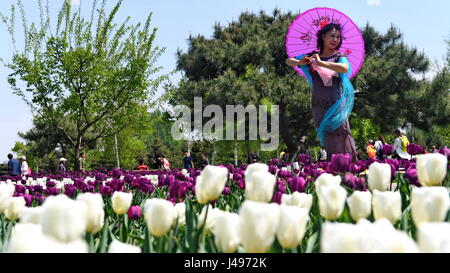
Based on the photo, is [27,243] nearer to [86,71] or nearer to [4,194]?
[4,194]

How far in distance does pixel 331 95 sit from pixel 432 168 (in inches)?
167

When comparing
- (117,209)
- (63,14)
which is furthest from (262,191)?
(63,14)

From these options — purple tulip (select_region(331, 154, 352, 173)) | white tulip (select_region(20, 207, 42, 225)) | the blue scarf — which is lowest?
white tulip (select_region(20, 207, 42, 225))

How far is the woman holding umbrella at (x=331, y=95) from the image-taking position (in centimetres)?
573

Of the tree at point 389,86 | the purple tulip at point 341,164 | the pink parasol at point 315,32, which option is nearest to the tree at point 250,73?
the tree at point 389,86

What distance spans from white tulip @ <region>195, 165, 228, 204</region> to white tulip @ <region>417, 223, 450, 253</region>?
2.64ft

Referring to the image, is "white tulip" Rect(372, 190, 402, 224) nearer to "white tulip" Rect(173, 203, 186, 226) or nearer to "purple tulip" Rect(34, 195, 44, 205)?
"white tulip" Rect(173, 203, 186, 226)

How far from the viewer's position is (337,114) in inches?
225

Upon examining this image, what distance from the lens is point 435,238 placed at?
2.46ft

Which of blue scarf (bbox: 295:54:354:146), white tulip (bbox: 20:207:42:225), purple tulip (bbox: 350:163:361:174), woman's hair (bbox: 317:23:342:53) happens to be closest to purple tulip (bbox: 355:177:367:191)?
purple tulip (bbox: 350:163:361:174)

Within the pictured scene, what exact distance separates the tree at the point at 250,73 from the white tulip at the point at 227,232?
19.6m

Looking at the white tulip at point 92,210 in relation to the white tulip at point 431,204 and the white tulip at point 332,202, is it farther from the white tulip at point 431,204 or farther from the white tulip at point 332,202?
the white tulip at point 431,204

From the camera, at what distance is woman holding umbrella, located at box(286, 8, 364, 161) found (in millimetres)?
5730
